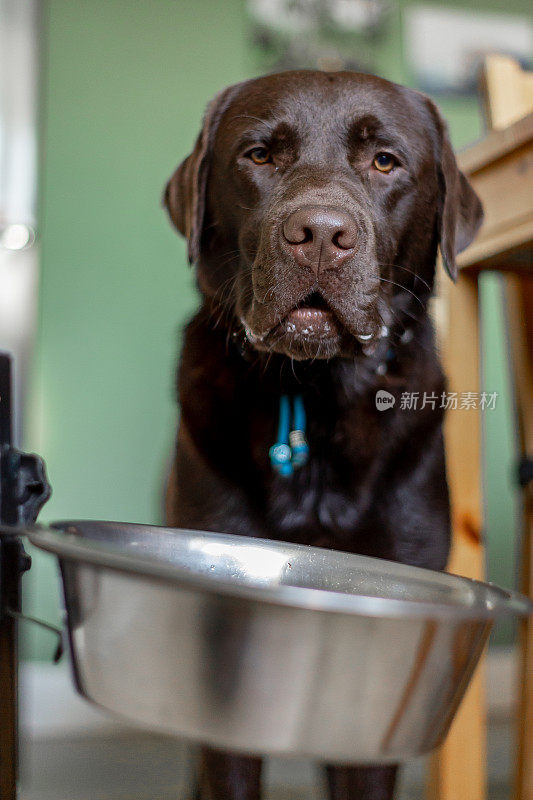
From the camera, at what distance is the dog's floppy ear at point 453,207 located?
3.36ft

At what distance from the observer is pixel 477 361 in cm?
115

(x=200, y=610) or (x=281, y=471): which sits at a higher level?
(x=200, y=610)

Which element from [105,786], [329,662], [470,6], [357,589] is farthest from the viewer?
[470,6]

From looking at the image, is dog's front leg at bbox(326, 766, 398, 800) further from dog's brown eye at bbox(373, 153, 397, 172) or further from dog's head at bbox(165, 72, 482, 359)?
dog's brown eye at bbox(373, 153, 397, 172)

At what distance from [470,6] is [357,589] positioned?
209cm

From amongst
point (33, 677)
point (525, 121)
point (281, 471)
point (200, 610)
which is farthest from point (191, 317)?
point (33, 677)

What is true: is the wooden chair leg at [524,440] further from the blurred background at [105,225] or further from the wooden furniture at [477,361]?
the blurred background at [105,225]

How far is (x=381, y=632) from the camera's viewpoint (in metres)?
0.45

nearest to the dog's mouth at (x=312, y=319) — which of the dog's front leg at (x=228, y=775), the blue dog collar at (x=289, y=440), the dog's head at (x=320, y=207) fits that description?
the dog's head at (x=320, y=207)

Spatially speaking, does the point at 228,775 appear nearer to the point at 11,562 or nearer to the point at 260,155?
the point at 11,562

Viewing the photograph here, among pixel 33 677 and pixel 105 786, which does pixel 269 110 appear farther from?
pixel 33 677

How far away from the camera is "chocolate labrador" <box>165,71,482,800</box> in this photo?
95 centimetres

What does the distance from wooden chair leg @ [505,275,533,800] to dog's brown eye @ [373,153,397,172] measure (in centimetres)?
40

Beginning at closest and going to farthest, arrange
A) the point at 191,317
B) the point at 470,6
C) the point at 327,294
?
1. the point at 327,294
2. the point at 191,317
3. the point at 470,6
